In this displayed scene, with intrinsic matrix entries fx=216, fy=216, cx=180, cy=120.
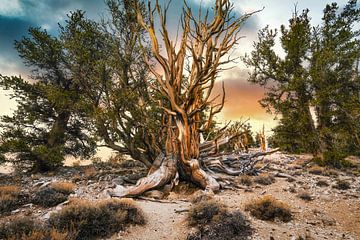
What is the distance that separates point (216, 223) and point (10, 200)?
5.17 metres

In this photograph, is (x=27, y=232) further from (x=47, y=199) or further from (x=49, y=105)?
(x=49, y=105)

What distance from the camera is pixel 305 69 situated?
46.7 feet

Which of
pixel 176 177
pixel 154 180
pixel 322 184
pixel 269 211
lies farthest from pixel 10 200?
pixel 322 184

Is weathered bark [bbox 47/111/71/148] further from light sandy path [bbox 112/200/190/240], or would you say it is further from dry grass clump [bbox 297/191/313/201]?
dry grass clump [bbox 297/191/313/201]

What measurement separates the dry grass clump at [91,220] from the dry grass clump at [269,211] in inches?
105

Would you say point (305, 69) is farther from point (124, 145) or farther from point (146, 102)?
point (124, 145)

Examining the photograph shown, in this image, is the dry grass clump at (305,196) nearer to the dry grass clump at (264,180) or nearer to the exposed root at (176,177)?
the dry grass clump at (264,180)

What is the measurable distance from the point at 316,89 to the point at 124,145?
1238cm

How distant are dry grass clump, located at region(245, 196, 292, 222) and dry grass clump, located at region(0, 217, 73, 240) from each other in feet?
13.0

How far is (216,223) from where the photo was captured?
4.46m

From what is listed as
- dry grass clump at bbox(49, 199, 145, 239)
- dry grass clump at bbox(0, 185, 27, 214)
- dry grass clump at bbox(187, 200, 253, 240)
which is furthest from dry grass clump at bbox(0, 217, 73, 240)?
dry grass clump at bbox(187, 200, 253, 240)

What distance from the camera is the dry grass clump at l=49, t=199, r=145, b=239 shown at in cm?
411

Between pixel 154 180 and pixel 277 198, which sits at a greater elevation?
pixel 154 180

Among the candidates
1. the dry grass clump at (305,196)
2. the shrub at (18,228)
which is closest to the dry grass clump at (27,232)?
the shrub at (18,228)
